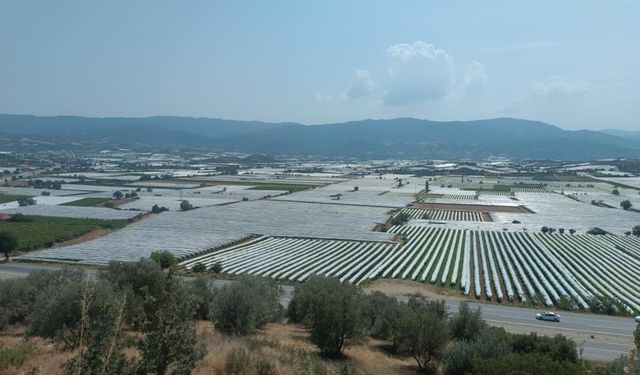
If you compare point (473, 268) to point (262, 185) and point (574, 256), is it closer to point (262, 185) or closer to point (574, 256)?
point (574, 256)

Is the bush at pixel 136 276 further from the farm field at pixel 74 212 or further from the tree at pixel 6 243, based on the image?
the farm field at pixel 74 212

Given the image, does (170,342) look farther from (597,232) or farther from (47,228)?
(597,232)

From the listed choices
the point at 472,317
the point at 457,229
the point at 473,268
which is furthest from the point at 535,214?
the point at 472,317

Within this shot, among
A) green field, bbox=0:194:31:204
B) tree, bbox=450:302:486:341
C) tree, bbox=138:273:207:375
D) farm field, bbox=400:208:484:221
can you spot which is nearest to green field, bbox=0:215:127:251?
green field, bbox=0:194:31:204

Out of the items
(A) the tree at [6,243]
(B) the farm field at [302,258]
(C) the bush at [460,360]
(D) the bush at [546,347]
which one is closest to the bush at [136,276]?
(C) the bush at [460,360]

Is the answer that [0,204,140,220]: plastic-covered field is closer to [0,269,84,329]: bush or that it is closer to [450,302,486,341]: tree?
[0,269,84,329]: bush

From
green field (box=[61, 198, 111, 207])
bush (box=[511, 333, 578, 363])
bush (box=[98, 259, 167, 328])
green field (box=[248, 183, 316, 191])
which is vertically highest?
bush (box=[98, 259, 167, 328])
